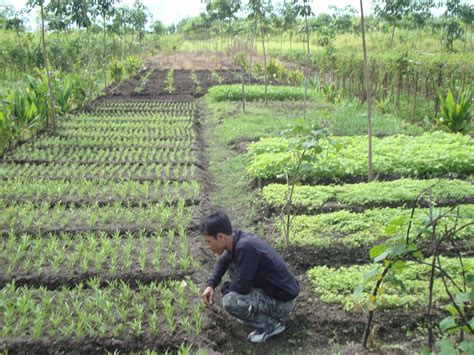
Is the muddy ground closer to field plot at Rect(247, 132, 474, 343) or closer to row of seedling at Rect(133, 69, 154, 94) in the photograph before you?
field plot at Rect(247, 132, 474, 343)

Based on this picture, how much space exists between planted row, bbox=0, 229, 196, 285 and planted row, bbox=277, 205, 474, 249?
1.44 metres

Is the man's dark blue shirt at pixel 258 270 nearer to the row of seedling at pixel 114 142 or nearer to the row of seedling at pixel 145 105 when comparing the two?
the row of seedling at pixel 114 142

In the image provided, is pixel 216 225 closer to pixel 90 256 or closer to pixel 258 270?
pixel 258 270

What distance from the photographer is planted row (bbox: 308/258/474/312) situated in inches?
179

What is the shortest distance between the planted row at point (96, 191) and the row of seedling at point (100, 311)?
8.44ft

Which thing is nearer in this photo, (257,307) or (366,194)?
(257,307)

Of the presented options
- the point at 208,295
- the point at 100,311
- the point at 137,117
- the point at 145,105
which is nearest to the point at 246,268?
the point at 208,295

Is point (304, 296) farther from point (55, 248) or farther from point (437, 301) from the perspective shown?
point (55, 248)

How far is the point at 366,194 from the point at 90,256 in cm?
383

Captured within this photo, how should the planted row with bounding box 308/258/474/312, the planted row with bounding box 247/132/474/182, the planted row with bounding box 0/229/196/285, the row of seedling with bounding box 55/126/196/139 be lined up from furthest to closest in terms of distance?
the row of seedling with bounding box 55/126/196/139 < the planted row with bounding box 247/132/474/182 < the planted row with bounding box 0/229/196/285 < the planted row with bounding box 308/258/474/312

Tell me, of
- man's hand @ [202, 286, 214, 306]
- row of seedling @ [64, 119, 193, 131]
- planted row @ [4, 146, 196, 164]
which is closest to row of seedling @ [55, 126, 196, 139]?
row of seedling @ [64, 119, 193, 131]

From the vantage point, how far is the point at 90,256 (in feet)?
18.5

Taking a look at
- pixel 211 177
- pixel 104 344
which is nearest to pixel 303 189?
pixel 211 177

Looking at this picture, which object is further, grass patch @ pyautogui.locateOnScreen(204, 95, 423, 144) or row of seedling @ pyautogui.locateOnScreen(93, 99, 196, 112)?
row of seedling @ pyautogui.locateOnScreen(93, 99, 196, 112)
